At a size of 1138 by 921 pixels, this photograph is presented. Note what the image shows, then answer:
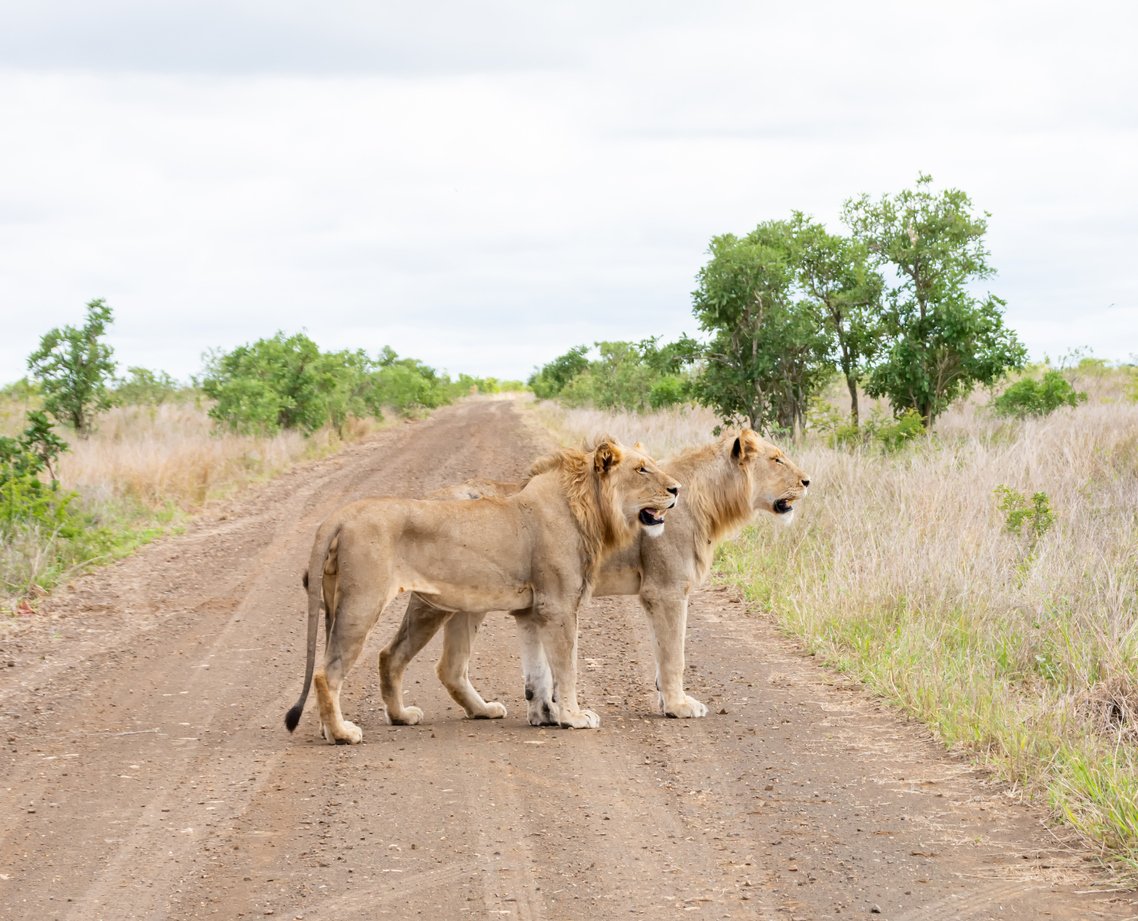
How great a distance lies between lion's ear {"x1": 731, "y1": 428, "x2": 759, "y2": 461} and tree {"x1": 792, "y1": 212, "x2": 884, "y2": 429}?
11871 millimetres

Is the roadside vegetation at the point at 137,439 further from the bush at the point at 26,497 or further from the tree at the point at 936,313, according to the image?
the tree at the point at 936,313

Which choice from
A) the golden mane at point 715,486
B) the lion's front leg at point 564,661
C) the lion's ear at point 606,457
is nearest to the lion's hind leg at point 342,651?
the lion's front leg at point 564,661

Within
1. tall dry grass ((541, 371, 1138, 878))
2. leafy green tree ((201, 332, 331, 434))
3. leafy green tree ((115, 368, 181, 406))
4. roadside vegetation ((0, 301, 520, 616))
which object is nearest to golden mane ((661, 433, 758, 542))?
tall dry grass ((541, 371, 1138, 878))

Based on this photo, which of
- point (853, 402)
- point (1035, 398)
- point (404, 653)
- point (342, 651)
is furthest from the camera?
point (1035, 398)

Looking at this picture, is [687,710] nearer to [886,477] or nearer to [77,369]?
[886,477]

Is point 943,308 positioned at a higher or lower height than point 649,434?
higher

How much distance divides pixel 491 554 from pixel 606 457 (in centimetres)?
95

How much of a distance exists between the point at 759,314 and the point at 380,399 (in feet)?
93.5

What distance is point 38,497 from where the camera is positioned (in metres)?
14.1

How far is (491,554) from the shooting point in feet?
24.4

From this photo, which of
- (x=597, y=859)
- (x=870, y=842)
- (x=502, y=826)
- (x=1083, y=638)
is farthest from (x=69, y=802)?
(x=1083, y=638)

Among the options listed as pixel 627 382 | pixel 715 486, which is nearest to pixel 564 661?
pixel 715 486

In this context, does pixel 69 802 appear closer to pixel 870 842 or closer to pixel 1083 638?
pixel 870 842

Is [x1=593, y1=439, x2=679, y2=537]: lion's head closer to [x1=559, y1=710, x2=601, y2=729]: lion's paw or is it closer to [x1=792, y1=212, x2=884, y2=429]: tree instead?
[x1=559, y1=710, x2=601, y2=729]: lion's paw
